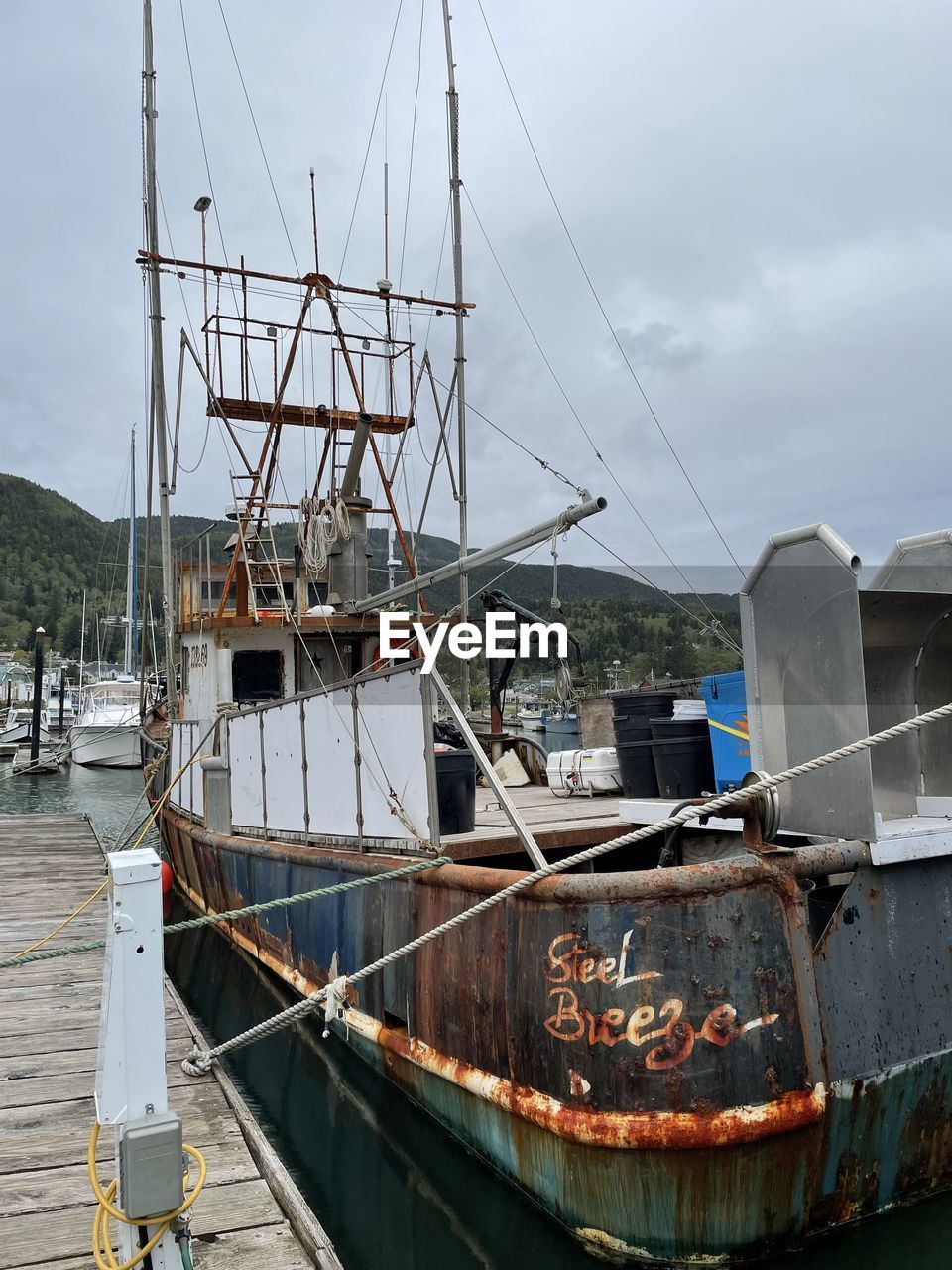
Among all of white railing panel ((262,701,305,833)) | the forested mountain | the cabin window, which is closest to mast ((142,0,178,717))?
the cabin window

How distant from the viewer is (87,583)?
6216 inches

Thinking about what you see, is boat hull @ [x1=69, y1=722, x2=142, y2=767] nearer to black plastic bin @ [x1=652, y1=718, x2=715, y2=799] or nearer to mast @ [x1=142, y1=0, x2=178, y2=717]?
mast @ [x1=142, y1=0, x2=178, y2=717]

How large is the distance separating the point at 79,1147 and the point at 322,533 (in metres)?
7.83

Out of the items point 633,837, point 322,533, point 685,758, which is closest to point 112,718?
point 322,533

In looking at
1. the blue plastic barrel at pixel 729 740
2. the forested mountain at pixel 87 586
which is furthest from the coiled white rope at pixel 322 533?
the forested mountain at pixel 87 586

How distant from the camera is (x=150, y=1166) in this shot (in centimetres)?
264

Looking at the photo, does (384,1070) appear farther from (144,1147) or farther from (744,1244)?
(144,1147)

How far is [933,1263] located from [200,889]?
31.7ft

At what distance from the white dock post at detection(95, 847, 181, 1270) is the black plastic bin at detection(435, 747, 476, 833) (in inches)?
152

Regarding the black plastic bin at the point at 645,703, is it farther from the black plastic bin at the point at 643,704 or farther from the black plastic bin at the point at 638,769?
the black plastic bin at the point at 638,769

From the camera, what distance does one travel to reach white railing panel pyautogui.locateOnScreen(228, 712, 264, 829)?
9.70m

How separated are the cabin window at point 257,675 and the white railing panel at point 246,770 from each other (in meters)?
1.89

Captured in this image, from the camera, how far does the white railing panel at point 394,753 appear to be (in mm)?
5922

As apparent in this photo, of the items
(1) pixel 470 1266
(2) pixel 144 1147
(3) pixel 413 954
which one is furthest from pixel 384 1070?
(2) pixel 144 1147
